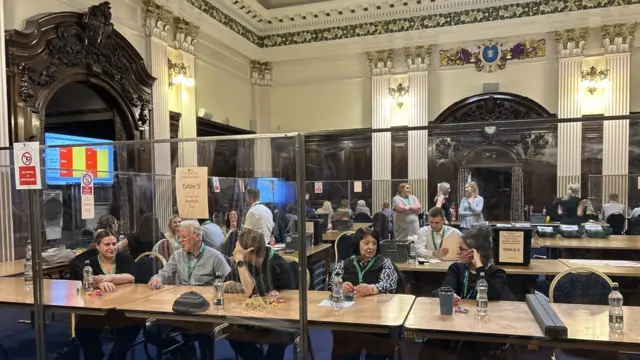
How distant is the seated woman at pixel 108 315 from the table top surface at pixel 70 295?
0.11 meters

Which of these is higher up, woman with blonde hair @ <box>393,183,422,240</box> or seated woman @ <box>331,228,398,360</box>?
woman with blonde hair @ <box>393,183,422,240</box>

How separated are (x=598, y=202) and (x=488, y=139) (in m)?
2.85

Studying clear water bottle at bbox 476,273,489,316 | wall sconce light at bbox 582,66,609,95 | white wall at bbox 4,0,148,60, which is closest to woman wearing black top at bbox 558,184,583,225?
clear water bottle at bbox 476,273,489,316

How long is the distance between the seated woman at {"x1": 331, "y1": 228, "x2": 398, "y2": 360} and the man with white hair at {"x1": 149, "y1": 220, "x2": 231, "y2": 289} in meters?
0.85

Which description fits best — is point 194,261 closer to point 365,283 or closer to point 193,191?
point 193,191

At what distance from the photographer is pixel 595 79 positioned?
899 centimetres

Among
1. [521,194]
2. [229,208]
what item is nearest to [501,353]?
[521,194]

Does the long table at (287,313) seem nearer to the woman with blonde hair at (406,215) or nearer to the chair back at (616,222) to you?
the woman with blonde hair at (406,215)

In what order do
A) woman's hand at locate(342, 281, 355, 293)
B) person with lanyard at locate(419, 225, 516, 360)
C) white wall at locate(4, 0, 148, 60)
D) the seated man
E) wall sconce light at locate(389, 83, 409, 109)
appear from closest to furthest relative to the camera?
the seated man
person with lanyard at locate(419, 225, 516, 360)
woman's hand at locate(342, 281, 355, 293)
white wall at locate(4, 0, 148, 60)
wall sconce light at locate(389, 83, 409, 109)

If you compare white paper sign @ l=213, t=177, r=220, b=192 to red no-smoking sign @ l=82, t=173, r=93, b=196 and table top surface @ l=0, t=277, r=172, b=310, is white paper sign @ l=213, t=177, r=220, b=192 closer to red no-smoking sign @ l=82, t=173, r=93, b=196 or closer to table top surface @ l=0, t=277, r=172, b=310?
table top surface @ l=0, t=277, r=172, b=310

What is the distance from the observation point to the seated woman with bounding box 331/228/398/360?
2889 mm

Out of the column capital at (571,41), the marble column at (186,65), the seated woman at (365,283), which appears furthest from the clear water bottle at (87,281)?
the column capital at (571,41)

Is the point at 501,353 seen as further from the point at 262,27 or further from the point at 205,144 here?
the point at 262,27

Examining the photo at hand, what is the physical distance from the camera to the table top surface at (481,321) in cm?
240
